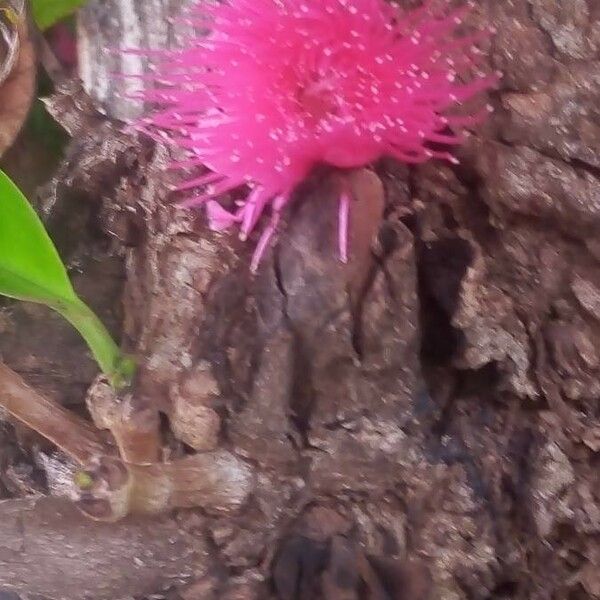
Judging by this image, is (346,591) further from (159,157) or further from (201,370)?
(159,157)

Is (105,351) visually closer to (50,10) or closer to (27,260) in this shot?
(27,260)

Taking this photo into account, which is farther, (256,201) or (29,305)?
(29,305)

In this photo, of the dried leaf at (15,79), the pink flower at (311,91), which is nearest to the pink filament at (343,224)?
the pink flower at (311,91)

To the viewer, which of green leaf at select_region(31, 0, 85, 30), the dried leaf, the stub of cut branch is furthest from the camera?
green leaf at select_region(31, 0, 85, 30)

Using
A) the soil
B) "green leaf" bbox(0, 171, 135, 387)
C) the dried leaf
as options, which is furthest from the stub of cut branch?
the dried leaf

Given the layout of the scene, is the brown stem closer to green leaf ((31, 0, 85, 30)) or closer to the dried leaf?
the dried leaf

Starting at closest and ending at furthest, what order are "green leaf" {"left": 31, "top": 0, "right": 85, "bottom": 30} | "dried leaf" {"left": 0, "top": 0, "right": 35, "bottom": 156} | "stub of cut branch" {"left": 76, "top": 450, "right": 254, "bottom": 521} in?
"stub of cut branch" {"left": 76, "top": 450, "right": 254, "bottom": 521} → "dried leaf" {"left": 0, "top": 0, "right": 35, "bottom": 156} → "green leaf" {"left": 31, "top": 0, "right": 85, "bottom": 30}

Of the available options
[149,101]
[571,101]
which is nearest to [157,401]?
[149,101]
